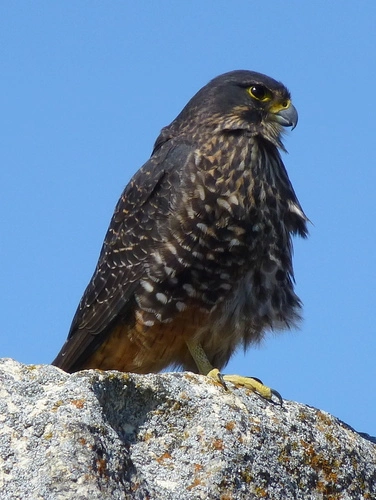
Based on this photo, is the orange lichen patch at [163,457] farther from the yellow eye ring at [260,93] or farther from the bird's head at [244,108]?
the yellow eye ring at [260,93]

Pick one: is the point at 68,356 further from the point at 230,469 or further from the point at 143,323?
the point at 230,469

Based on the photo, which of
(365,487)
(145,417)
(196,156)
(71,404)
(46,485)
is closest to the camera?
(46,485)

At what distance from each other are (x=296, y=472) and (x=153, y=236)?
Result: 2.26 m

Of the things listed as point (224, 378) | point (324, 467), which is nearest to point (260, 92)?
point (224, 378)

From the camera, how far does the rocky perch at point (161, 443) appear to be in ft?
8.45

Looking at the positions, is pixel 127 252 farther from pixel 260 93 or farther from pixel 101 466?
pixel 101 466

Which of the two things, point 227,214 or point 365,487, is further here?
point 227,214

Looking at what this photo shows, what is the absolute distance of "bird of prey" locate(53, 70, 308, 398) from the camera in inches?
193

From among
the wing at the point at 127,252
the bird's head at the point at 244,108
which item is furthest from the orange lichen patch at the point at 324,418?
the bird's head at the point at 244,108

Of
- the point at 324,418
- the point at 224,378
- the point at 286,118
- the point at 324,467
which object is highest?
the point at 286,118

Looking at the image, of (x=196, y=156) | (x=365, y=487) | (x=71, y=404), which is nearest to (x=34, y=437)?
(x=71, y=404)

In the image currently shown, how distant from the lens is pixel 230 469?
2.88m

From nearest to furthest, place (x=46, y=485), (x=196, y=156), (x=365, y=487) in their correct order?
1. (x=46, y=485)
2. (x=365, y=487)
3. (x=196, y=156)

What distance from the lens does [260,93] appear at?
564 cm
